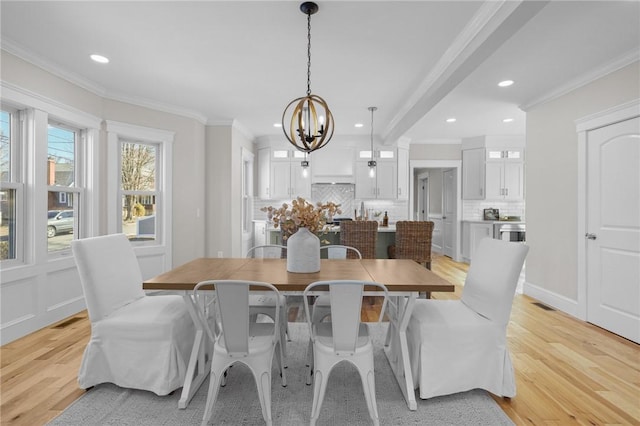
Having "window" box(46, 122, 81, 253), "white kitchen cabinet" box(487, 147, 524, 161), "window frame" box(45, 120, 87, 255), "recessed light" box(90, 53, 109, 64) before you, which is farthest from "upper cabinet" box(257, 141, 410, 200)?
"recessed light" box(90, 53, 109, 64)

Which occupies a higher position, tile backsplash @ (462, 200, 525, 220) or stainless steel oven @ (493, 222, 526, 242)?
tile backsplash @ (462, 200, 525, 220)

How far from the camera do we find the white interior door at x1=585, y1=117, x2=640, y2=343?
3.01 meters

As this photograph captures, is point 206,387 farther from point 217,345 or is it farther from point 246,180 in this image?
point 246,180

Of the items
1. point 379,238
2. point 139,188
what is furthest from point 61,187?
point 379,238

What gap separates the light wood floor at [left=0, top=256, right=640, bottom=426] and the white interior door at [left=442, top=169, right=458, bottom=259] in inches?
151

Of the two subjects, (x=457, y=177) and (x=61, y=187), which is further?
(x=457, y=177)

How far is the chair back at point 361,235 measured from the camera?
4.21 metres

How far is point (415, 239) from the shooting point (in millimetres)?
4324

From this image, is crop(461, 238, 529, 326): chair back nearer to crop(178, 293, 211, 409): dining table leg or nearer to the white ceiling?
the white ceiling

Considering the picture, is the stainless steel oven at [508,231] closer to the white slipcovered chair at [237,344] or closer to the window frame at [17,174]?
the white slipcovered chair at [237,344]

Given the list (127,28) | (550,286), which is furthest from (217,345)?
(550,286)

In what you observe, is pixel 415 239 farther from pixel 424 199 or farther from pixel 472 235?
pixel 424 199

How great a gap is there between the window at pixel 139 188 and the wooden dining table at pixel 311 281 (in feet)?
8.28

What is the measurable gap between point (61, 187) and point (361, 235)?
3.36 meters
